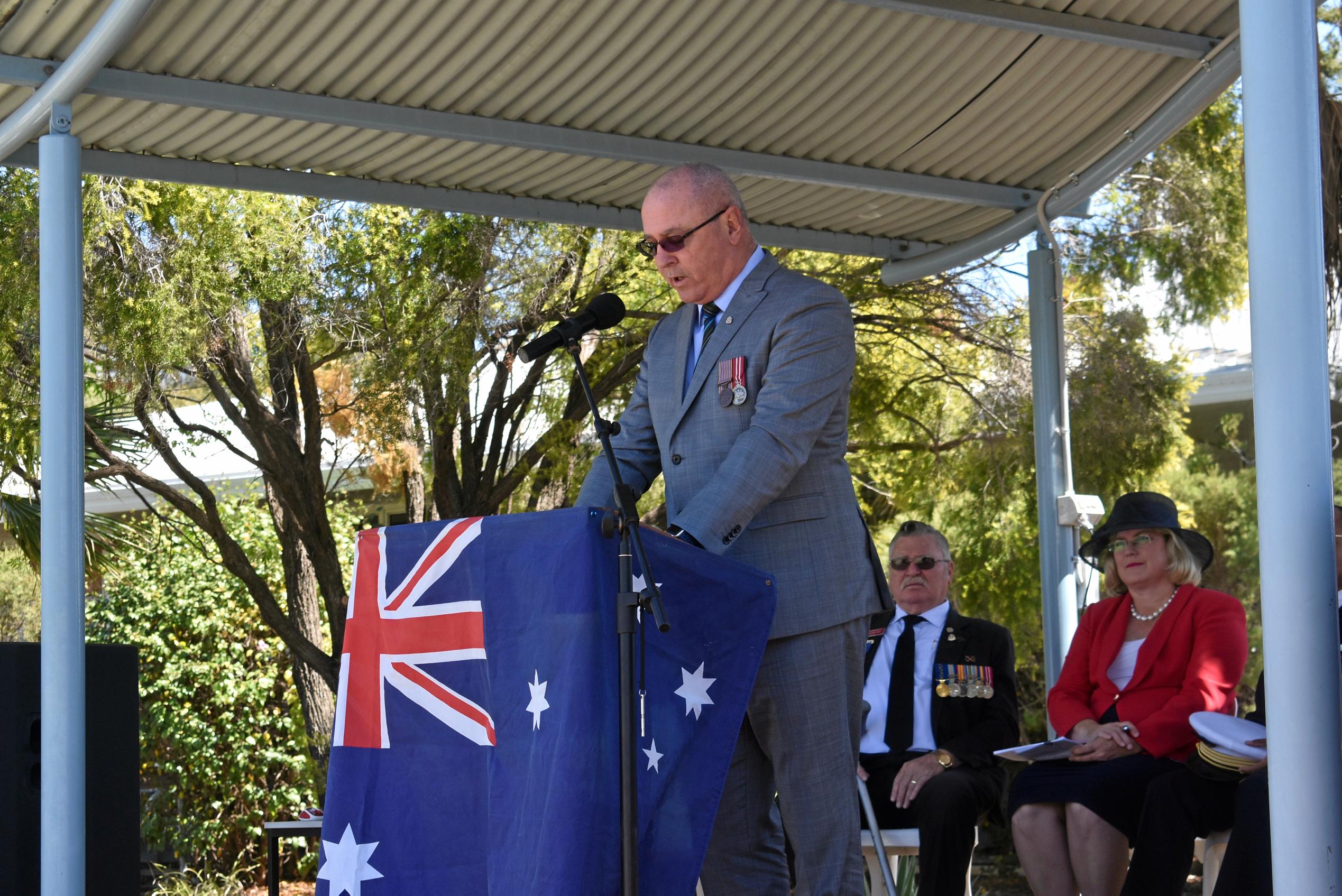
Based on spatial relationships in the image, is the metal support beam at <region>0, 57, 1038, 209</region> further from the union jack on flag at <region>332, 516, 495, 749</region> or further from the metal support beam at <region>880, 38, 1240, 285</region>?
the union jack on flag at <region>332, 516, 495, 749</region>

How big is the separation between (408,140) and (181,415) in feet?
24.0

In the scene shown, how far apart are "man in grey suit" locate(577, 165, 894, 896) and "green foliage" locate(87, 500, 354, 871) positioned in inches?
325

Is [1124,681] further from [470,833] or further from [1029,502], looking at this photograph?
[1029,502]

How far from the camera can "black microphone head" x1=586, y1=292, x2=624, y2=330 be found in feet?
9.62

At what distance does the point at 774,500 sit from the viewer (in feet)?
9.90

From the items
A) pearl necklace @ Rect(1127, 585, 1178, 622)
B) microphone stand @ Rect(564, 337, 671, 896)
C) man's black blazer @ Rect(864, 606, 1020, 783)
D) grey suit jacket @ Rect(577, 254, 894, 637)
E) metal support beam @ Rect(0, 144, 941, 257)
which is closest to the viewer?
microphone stand @ Rect(564, 337, 671, 896)

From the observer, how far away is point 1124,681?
463 centimetres

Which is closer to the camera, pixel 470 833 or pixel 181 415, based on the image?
pixel 470 833

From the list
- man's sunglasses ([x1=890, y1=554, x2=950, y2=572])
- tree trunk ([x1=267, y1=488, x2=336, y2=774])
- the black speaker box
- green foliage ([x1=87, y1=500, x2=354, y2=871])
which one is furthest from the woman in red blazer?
green foliage ([x1=87, y1=500, x2=354, y2=871])

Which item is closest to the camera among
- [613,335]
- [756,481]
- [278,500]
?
[756,481]

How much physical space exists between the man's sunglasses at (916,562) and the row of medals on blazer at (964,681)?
40 cm

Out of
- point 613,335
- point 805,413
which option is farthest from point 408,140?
point 613,335

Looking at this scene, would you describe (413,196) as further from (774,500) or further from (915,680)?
(774,500)

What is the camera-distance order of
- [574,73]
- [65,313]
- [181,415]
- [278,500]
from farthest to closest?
[181,415] < [278,500] < [574,73] < [65,313]
